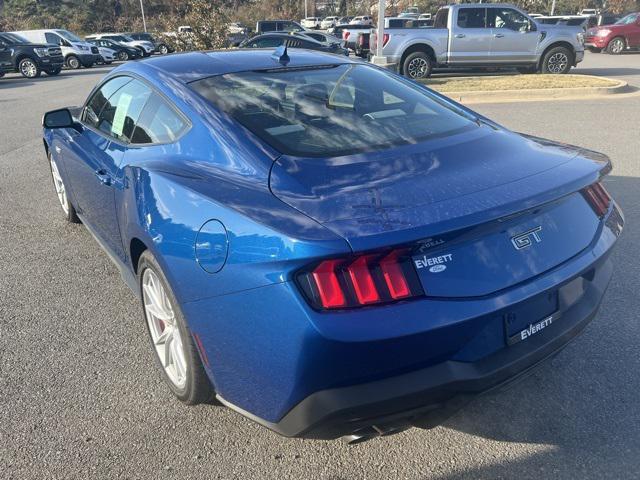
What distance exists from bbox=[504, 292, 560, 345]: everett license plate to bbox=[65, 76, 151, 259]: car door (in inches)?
80.7

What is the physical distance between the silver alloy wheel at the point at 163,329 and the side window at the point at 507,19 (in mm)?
14278

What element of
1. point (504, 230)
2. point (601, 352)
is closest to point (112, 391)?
point (504, 230)

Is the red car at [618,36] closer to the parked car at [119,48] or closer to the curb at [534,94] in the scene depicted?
the curb at [534,94]

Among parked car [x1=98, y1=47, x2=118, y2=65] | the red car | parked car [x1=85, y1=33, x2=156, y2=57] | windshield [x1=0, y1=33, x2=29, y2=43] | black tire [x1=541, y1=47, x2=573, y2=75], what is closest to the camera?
black tire [x1=541, y1=47, x2=573, y2=75]

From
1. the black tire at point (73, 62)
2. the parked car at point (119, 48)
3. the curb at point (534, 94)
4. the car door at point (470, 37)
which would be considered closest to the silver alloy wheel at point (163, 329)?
the curb at point (534, 94)

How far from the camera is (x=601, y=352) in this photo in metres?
2.95

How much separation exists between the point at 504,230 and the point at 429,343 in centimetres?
52

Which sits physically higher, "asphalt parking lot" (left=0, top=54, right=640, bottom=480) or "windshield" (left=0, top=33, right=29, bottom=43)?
"windshield" (left=0, top=33, right=29, bottom=43)

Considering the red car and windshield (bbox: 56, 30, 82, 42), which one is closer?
the red car

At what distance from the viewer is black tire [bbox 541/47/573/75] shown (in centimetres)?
1431

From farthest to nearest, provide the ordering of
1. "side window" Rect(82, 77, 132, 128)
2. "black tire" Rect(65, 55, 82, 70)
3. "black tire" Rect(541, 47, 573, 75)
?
"black tire" Rect(65, 55, 82, 70)
"black tire" Rect(541, 47, 573, 75)
"side window" Rect(82, 77, 132, 128)

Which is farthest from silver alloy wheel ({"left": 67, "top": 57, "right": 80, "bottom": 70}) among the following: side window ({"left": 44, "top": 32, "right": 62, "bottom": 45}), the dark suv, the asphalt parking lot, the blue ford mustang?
the blue ford mustang

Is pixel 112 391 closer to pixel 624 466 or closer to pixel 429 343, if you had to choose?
pixel 429 343

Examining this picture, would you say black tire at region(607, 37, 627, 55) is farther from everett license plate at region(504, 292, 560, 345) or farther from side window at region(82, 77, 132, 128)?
everett license plate at region(504, 292, 560, 345)
